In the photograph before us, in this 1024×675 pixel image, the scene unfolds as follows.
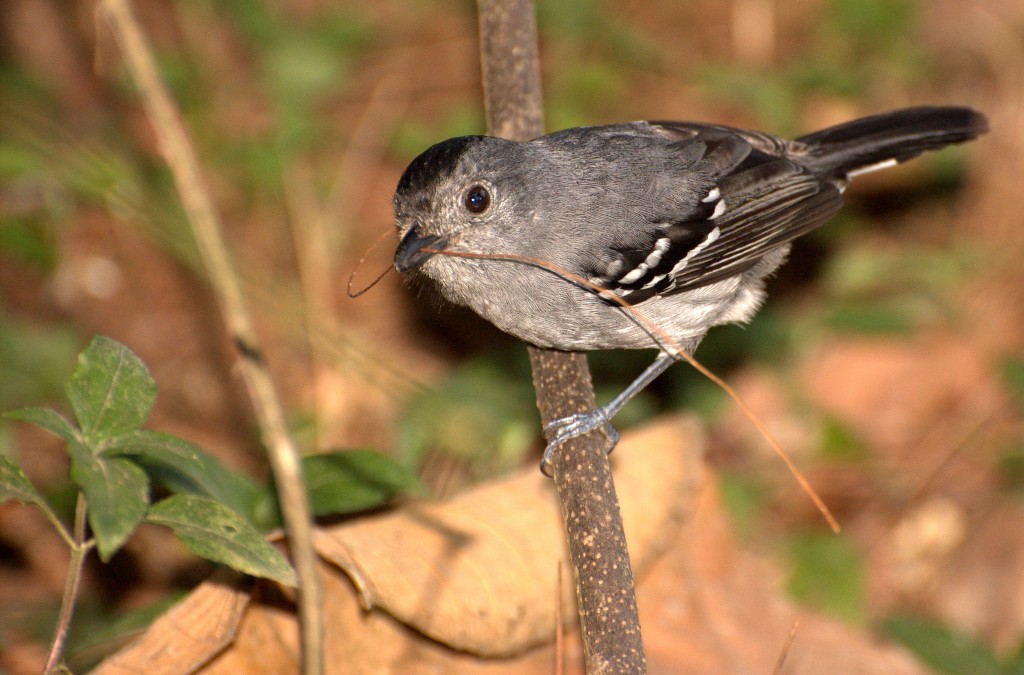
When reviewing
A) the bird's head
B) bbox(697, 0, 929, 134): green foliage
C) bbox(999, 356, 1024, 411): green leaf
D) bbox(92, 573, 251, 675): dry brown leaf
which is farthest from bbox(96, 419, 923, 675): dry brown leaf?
bbox(697, 0, 929, 134): green foliage

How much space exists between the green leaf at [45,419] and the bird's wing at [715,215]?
2.06 m

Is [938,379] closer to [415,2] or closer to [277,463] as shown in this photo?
[415,2]

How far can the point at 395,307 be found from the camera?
19.3 feet

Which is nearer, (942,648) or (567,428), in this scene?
(567,428)

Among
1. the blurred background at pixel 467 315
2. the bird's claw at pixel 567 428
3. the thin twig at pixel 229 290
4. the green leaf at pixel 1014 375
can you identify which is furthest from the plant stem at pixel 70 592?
the green leaf at pixel 1014 375

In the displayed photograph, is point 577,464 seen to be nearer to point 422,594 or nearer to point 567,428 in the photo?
point 567,428

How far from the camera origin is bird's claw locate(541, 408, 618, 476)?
3.46m

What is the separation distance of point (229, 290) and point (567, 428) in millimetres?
1640

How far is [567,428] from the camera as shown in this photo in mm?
3553

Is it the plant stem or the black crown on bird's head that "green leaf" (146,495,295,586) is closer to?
the plant stem

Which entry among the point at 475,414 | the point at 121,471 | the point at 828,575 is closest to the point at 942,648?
the point at 828,575

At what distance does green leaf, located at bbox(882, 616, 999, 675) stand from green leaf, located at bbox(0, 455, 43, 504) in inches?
130

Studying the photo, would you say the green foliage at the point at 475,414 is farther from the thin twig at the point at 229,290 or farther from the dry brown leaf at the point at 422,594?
the thin twig at the point at 229,290

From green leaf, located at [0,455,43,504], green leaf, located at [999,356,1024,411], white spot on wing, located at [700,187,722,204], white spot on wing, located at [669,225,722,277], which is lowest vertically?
green leaf, located at [0,455,43,504]
